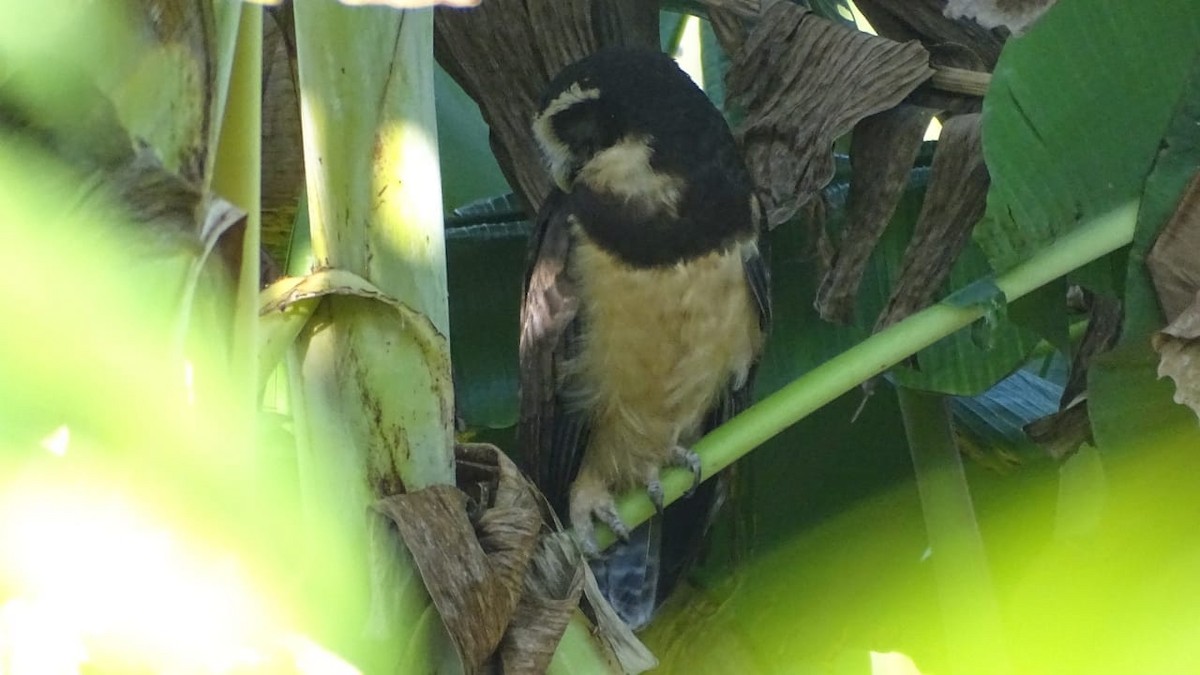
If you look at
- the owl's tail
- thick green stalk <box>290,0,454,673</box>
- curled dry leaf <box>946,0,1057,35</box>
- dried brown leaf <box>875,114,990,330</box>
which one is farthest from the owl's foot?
curled dry leaf <box>946,0,1057,35</box>

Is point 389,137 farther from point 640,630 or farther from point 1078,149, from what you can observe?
point 640,630

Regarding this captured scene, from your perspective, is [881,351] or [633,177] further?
[633,177]

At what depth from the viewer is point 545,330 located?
1578 mm

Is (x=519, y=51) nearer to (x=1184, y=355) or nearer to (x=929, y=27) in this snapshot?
(x=929, y=27)

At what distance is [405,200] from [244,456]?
26 centimetres

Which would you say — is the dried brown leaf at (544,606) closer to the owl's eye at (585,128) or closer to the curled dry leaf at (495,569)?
the curled dry leaf at (495,569)

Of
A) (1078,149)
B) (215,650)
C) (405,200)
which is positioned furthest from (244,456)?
(1078,149)

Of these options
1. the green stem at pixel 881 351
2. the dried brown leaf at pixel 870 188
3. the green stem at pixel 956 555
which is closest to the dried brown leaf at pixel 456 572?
the green stem at pixel 881 351

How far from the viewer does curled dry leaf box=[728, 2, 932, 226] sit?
126cm

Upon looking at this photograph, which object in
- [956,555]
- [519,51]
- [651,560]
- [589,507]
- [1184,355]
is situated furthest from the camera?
[651,560]

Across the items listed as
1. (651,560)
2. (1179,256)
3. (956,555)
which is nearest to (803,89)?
(1179,256)

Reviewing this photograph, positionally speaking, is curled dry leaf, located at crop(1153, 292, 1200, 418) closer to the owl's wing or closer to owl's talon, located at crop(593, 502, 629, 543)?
owl's talon, located at crop(593, 502, 629, 543)

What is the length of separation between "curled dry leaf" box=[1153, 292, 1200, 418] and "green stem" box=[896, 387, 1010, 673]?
38 centimetres

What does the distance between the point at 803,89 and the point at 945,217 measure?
207 mm
